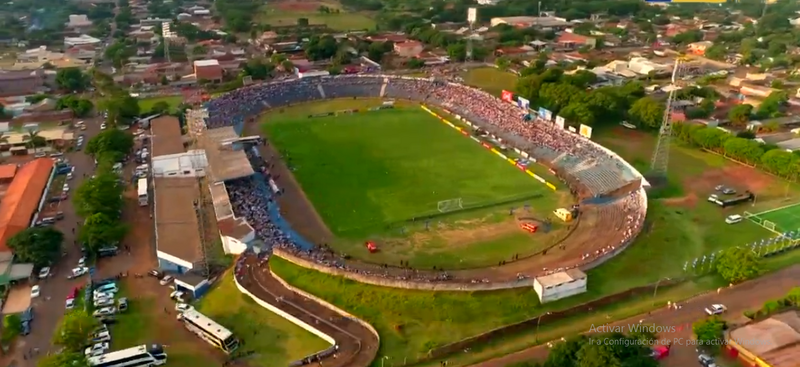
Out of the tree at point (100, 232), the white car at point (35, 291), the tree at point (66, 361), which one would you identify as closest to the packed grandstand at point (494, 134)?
the tree at point (100, 232)

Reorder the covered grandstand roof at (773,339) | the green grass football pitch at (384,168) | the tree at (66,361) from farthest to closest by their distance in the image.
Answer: the green grass football pitch at (384,168) < the covered grandstand roof at (773,339) < the tree at (66,361)

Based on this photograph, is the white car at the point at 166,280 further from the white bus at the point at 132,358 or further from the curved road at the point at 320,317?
the white bus at the point at 132,358

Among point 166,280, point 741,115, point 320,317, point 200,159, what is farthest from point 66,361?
point 741,115

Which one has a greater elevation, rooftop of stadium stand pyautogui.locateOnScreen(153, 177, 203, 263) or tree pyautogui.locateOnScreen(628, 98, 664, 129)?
tree pyautogui.locateOnScreen(628, 98, 664, 129)

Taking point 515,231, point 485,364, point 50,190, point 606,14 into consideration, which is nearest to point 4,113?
point 50,190

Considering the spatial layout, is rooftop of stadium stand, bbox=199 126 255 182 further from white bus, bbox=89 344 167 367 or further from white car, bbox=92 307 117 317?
white bus, bbox=89 344 167 367

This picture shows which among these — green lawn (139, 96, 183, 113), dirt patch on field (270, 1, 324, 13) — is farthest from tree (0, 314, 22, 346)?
dirt patch on field (270, 1, 324, 13)

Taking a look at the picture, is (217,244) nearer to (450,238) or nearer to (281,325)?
(281,325)

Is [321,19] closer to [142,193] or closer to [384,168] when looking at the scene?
[384,168]
